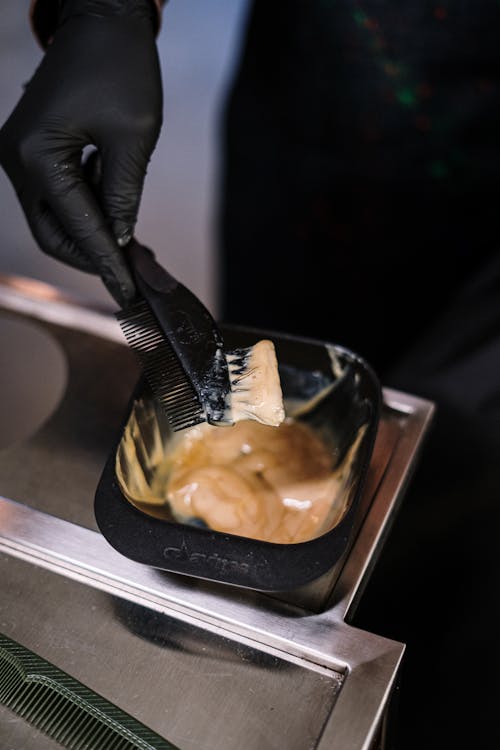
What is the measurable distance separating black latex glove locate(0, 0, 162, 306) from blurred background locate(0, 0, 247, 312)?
994mm

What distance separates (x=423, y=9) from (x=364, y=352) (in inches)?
30.5

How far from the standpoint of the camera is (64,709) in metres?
0.63

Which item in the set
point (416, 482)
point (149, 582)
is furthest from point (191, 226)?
point (149, 582)

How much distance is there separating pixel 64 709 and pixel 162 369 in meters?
0.34

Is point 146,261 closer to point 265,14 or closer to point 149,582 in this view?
point 149,582

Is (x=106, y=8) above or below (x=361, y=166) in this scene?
above

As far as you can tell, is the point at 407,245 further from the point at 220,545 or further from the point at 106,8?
the point at 220,545

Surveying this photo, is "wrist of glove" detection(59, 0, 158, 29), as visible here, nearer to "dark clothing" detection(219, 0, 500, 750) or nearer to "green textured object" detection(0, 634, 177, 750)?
"dark clothing" detection(219, 0, 500, 750)

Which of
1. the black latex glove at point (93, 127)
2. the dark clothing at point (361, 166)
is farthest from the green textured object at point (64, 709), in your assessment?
the dark clothing at point (361, 166)

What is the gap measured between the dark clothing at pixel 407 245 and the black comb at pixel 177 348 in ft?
1.62

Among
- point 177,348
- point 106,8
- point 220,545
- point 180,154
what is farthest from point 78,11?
point 180,154

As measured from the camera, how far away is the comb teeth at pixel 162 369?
0.73m

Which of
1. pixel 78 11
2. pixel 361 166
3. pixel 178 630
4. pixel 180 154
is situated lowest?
pixel 180 154

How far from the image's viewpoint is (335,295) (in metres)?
1.69
